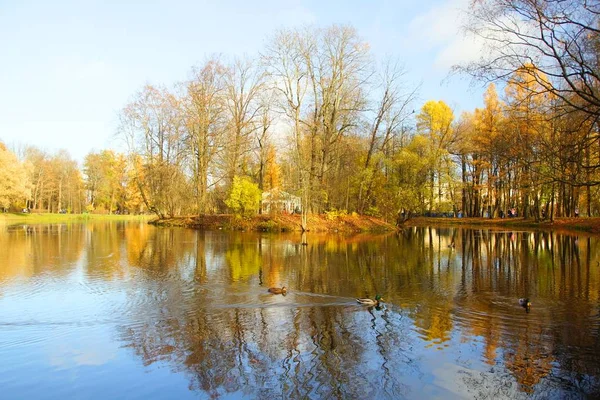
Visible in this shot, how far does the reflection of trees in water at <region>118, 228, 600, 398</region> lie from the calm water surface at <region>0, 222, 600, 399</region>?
0.04m

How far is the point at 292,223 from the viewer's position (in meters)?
38.3

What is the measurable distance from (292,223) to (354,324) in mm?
28558

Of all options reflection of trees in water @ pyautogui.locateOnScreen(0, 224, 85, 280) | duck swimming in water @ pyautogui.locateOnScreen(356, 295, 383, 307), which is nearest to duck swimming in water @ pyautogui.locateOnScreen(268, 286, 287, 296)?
duck swimming in water @ pyautogui.locateOnScreen(356, 295, 383, 307)

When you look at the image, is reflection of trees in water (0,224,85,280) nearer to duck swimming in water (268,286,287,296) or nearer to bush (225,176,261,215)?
duck swimming in water (268,286,287,296)

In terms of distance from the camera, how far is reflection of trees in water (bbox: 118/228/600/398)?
23.1 feet

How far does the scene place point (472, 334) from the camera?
9.16 metres

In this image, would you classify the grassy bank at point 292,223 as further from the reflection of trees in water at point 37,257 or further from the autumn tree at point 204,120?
the reflection of trees in water at point 37,257

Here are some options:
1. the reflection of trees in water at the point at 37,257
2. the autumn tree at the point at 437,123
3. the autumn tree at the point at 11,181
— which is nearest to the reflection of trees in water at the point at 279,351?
the reflection of trees in water at the point at 37,257

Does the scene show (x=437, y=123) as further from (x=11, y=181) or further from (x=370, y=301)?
(x=11, y=181)

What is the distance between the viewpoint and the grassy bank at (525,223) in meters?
38.6

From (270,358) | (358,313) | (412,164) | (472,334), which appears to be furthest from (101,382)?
(412,164)

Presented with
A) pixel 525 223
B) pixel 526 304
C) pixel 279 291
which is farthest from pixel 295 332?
pixel 525 223

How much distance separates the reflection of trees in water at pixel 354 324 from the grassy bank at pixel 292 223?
1854cm

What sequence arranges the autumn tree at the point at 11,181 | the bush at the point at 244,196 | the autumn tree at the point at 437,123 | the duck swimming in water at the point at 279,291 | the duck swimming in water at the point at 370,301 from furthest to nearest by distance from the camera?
1. the autumn tree at the point at 11,181
2. the autumn tree at the point at 437,123
3. the bush at the point at 244,196
4. the duck swimming in water at the point at 279,291
5. the duck swimming in water at the point at 370,301
